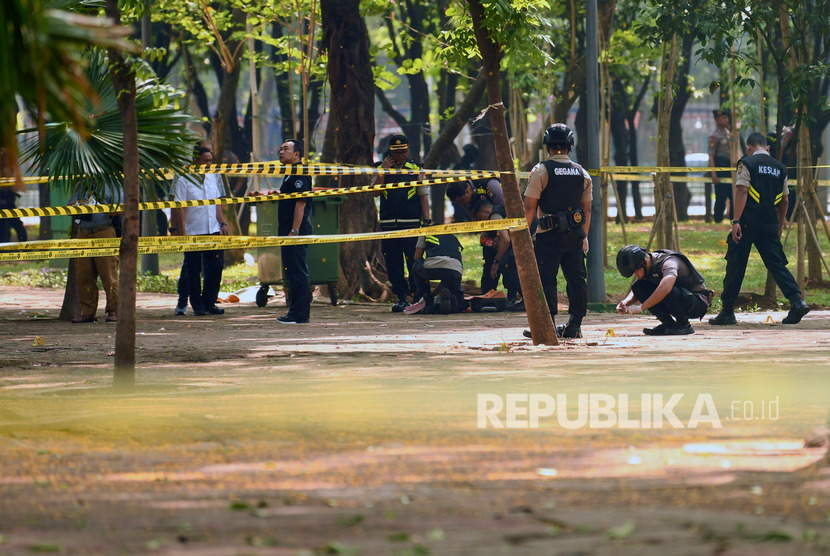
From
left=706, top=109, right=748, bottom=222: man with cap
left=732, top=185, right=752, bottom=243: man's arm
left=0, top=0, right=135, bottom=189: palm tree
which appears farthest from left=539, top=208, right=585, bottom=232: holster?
left=706, top=109, right=748, bottom=222: man with cap

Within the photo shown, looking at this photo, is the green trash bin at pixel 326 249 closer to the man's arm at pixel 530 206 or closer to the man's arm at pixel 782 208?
the man's arm at pixel 530 206

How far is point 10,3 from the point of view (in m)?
4.49

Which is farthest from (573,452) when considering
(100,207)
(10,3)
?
(100,207)

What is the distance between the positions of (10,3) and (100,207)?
823 centimetres

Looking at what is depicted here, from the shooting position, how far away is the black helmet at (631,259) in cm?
1170

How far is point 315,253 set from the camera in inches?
603

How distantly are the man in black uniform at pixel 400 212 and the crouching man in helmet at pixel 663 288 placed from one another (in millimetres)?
3314

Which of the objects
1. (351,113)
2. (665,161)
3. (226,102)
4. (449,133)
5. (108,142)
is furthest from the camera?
(226,102)

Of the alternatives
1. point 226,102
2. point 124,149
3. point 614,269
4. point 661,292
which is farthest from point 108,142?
point 226,102

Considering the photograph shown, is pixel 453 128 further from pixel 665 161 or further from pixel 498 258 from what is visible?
pixel 498 258

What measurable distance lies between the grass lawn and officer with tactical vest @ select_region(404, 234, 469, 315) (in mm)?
2279

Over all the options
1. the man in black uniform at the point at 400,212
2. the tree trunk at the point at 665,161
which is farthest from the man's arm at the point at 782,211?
the man in black uniform at the point at 400,212

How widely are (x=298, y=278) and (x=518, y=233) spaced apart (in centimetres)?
323

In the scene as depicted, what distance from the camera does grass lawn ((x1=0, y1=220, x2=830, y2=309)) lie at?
58.0 feet
